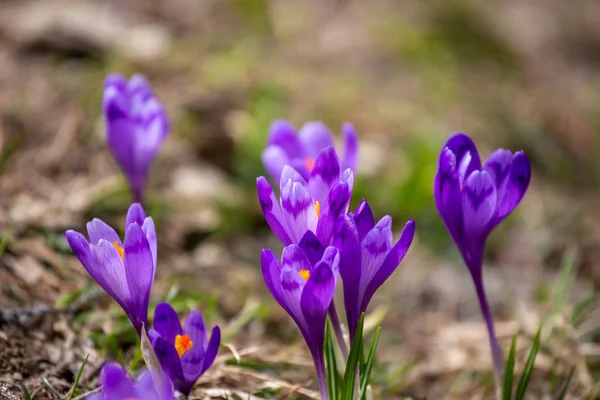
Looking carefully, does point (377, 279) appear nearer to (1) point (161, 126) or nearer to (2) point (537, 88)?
(1) point (161, 126)

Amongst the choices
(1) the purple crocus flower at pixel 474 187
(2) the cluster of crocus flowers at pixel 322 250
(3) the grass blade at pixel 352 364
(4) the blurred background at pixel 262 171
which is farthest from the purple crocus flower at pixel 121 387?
(1) the purple crocus flower at pixel 474 187

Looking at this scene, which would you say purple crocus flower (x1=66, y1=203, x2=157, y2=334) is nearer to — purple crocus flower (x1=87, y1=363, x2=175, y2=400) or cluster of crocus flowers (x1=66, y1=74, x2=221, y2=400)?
cluster of crocus flowers (x1=66, y1=74, x2=221, y2=400)

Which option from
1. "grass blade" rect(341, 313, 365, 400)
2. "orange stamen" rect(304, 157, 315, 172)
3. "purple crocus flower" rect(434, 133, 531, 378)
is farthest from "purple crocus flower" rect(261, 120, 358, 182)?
"grass blade" rect(341, 313, 365, 400)

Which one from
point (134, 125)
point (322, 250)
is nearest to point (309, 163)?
point (134, 125)

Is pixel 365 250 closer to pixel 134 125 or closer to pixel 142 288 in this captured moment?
pixel 142 288

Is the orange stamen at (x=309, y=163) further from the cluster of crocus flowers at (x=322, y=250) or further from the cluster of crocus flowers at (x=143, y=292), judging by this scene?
the cluster of crocus flowers at (x=143, y=292)

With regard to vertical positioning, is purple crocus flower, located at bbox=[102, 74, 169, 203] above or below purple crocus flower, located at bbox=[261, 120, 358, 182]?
above
